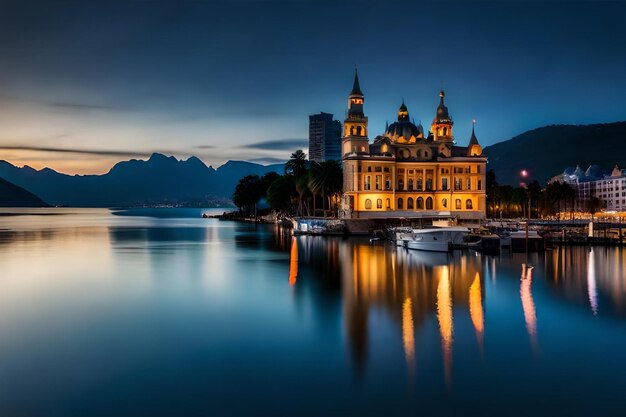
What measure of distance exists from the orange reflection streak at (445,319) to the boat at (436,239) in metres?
21.6

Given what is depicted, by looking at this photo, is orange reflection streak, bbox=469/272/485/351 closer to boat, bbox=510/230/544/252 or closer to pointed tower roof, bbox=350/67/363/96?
boat, bbox=510/230/544/252

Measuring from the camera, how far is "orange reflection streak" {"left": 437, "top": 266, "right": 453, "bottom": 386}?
2248cm

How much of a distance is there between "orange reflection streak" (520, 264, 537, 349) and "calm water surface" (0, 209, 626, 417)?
0.50ft

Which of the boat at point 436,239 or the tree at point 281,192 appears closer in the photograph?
the boat at point 436,239

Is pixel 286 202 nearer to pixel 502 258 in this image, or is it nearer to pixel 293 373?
pixel 502 258

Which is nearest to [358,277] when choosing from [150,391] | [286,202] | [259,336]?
[259,336]

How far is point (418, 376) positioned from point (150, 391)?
9.14 metres

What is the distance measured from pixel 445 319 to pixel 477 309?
13.8 feet

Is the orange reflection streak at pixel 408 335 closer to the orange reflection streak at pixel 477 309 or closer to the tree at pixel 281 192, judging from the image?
the orange reflection streak at pixel 477 309

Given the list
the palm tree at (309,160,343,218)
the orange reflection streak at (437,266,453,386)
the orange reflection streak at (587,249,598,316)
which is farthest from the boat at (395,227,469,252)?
the palm tree at (309,160,343,218)

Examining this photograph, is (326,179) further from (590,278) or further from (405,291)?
(405,291)

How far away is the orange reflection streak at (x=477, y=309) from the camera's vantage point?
91.0 feet

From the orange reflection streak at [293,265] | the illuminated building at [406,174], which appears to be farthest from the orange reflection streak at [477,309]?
the illuminated building at [406,174]

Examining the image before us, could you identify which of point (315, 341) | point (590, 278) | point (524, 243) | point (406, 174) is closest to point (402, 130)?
point (406, 174)
